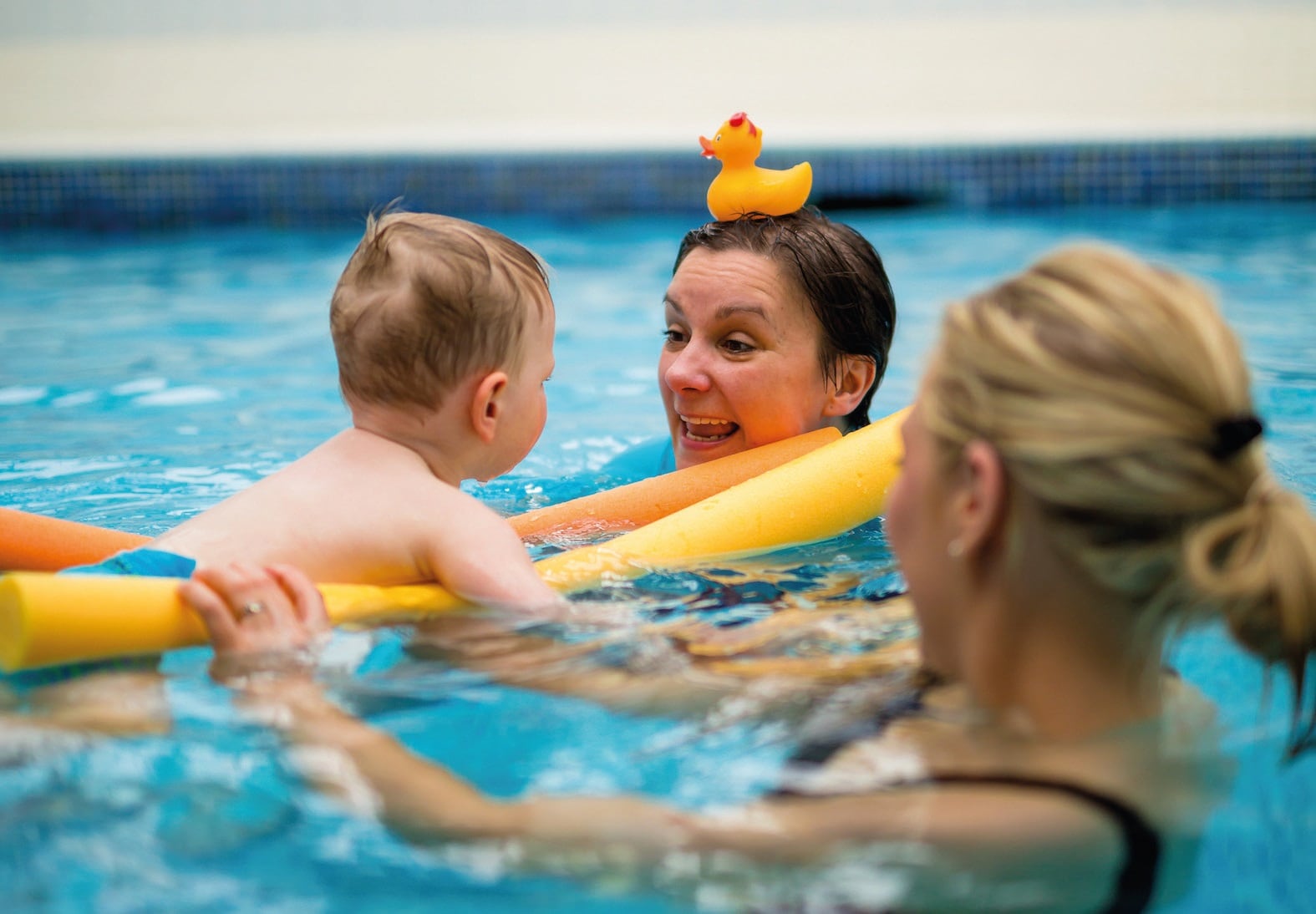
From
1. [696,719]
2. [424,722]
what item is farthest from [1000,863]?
[424,722]

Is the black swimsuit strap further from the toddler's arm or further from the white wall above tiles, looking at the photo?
the white wall above tiles

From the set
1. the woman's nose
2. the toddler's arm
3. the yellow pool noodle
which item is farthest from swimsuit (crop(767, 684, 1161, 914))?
the woman's nose

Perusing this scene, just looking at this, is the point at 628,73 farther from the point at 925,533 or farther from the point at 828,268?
the point at 925,533

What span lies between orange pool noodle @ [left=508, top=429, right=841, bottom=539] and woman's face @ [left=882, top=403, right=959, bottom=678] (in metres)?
1.64

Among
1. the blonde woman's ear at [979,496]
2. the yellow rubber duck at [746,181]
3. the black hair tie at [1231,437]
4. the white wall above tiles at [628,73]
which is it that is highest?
the white wall above tiles at [628,73]

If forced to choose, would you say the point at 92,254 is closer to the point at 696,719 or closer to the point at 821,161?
the point at 821,161

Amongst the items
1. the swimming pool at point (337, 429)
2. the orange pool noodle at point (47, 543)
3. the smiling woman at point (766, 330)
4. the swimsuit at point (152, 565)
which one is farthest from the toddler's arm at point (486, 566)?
the smiling woman at point (766, 330)

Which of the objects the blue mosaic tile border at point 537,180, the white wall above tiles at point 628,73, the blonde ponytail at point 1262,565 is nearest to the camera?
the blonde ponytail at point 1262,565

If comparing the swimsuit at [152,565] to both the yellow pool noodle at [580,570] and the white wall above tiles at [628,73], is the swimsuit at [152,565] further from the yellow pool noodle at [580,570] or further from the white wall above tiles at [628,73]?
the white wall above tiles at [628,73]

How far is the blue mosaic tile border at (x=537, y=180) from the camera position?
9.38m

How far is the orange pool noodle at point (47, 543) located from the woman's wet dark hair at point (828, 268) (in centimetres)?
161

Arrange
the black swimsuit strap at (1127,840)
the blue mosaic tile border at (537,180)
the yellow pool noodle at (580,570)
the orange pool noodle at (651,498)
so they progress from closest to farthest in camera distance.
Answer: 1. the black swimsuit strap at (1127,840)
2. the yellow pool noodle at (580,570)
3. the orange pool noodle at (651,498)
4. the blue mosaic tile border at (537,180)

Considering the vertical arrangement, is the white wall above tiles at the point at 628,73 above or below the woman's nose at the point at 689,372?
above

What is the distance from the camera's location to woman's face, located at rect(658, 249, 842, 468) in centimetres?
358
